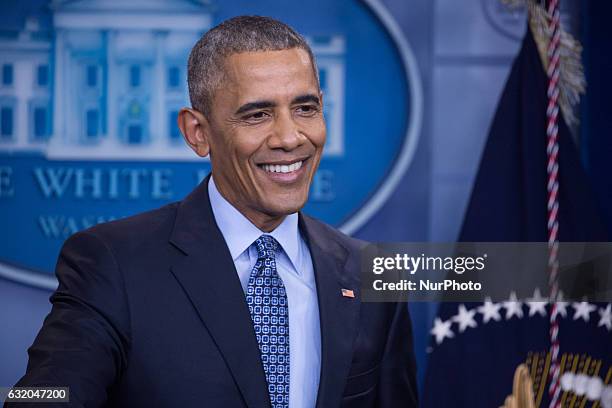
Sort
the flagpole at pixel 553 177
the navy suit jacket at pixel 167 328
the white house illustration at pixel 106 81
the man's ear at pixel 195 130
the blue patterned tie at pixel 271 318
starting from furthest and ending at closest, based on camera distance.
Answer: the white house illustration at pixel 106 81, the flagpole at pixel 553 177, the man's ear at pixel 195 130, the blue patterned tie at pixel 271 318, the navy suit jacket at pixel 167 328

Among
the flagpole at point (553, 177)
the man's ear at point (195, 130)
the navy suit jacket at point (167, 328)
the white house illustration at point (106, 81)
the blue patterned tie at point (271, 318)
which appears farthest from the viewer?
the white house illustration at point (106, 81)

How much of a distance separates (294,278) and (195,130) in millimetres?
301

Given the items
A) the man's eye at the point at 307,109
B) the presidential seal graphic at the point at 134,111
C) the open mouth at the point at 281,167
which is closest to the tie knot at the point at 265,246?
the open mouth at the point at 281,167

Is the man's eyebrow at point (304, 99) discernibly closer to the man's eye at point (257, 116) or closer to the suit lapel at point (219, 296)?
the man's eye at point (257, 116)

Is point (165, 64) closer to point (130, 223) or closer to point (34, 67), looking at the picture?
point (34, 67)

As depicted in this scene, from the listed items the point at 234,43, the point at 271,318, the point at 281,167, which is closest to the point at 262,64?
the point at 234,43

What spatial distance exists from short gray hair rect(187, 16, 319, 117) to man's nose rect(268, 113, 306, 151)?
110 mm

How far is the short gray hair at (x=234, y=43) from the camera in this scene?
1.37 metres

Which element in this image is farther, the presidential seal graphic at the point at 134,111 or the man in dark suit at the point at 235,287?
the presidential seal graphic at the point at 134,111

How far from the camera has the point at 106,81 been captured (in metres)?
2.32

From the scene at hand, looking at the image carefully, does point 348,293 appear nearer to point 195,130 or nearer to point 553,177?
point 195,130

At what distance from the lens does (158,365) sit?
128 centimetres

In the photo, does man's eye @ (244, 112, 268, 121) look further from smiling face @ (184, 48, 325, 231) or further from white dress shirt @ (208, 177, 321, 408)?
white dress shirt @ (208, 177, 321, 408)

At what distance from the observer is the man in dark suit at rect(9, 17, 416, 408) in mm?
1274
